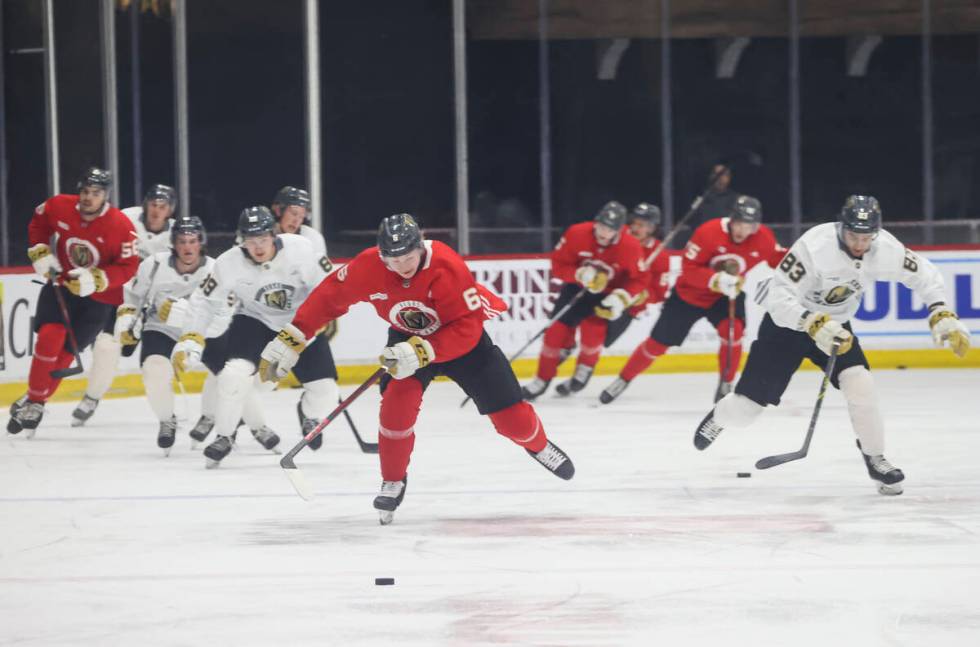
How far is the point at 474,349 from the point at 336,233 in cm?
848

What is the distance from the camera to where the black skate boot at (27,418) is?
8.12 meters

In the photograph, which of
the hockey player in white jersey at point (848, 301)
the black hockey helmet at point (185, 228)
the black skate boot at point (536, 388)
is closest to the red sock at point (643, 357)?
the black skate boot at point (536, 388)

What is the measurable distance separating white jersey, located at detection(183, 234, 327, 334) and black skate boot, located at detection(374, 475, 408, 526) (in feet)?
4.83

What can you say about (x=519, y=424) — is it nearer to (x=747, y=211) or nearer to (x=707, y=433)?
(x=707, y=433)

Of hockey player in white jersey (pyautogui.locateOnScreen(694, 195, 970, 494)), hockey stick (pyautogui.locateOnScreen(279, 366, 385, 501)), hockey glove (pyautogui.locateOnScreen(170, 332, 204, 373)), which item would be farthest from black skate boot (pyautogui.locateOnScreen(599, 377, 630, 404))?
hockey stick (pyautogui.locateOnScreen(279, 366, 385, 501))

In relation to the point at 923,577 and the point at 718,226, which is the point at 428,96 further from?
the point at 923,577

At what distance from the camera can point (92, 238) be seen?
8.18 metres

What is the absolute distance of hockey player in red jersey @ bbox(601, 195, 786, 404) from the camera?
930 centimetres

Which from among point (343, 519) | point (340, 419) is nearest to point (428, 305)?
point (343, 519)

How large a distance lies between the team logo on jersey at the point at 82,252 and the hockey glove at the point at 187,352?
141cm

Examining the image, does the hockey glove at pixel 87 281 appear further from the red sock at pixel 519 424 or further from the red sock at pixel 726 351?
the red sock at pixel 726 351

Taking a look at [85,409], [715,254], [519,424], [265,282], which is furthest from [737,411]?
[85,409]

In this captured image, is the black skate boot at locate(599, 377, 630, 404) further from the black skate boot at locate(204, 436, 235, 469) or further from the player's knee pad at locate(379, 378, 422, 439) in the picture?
the player's knee pad at locate(379, 378, 422, 439)

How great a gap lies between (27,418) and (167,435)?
3.38 ft
